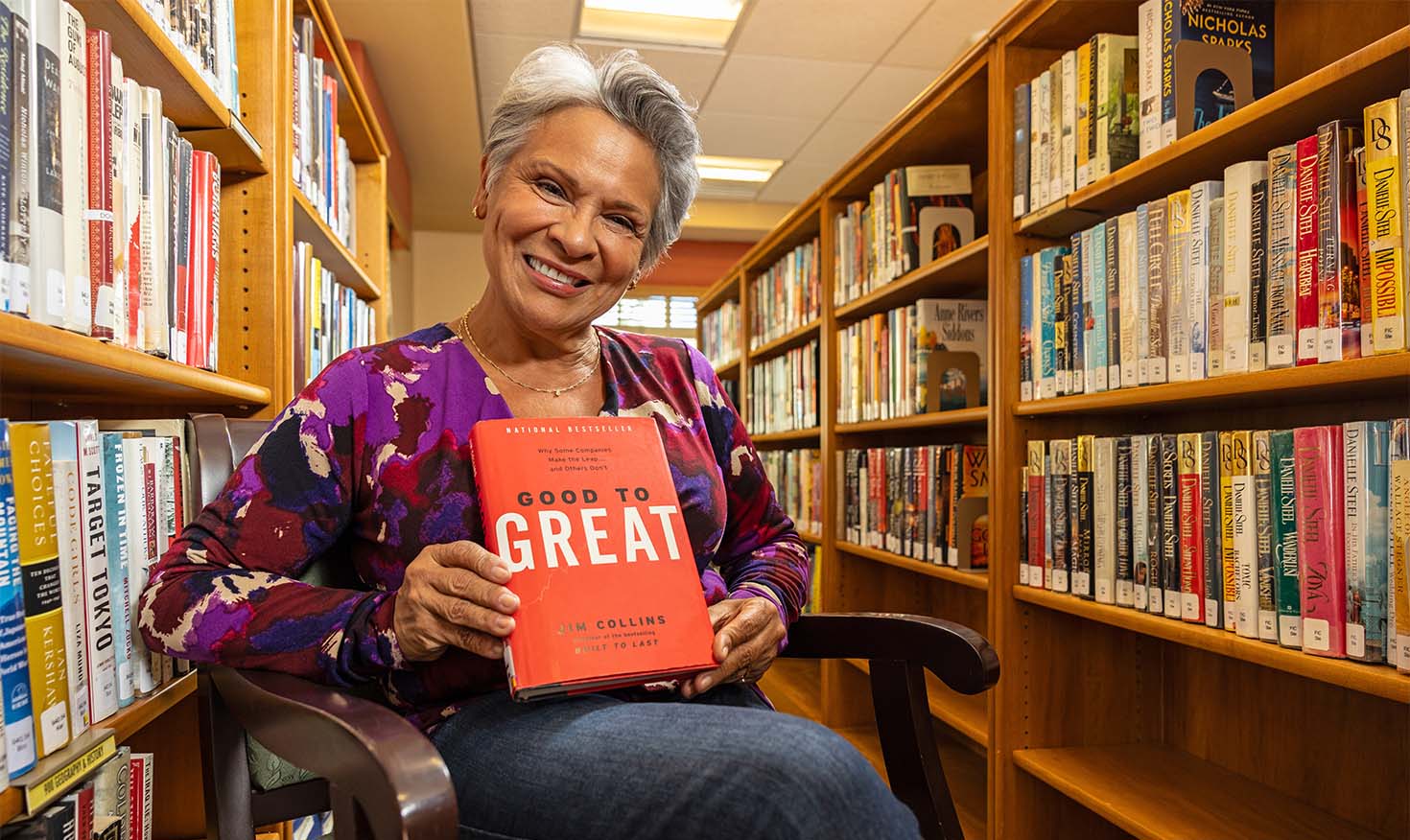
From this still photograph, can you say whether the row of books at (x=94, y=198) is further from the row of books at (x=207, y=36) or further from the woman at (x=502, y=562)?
the woman at (x=502, y=562)

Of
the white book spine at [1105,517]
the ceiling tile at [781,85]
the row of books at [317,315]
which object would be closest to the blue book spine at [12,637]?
the row of books at [317,315]

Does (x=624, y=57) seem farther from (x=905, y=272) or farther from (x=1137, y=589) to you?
(x=905, y=272)

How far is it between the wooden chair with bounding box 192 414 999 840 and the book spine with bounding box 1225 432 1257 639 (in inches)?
21.8

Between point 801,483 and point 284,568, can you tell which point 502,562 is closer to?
point 284,568

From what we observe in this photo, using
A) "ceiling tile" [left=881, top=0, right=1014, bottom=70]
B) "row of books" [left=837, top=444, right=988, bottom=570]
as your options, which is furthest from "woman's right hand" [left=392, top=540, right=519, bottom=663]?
"ceiling tile" [left=881, top=0, right=1014, bottom=70]

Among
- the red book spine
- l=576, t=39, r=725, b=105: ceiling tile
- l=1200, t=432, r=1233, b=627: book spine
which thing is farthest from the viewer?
l=576, t=39, r=725, b=105: ceiling tile

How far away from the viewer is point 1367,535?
1133 millimetres

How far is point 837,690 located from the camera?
9.77 ft

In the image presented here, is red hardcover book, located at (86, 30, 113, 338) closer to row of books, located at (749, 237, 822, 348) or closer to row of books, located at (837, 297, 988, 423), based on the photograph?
row of books, located at (837, 297, 988, 423)

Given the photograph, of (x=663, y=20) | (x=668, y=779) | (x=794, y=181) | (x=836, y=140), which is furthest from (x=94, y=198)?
(x=794, y=181)

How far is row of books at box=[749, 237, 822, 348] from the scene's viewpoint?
3.33 m

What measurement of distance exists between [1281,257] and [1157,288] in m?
0.25

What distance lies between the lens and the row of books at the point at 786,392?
3.33 meters

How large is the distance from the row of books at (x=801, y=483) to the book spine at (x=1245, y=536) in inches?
72.9
